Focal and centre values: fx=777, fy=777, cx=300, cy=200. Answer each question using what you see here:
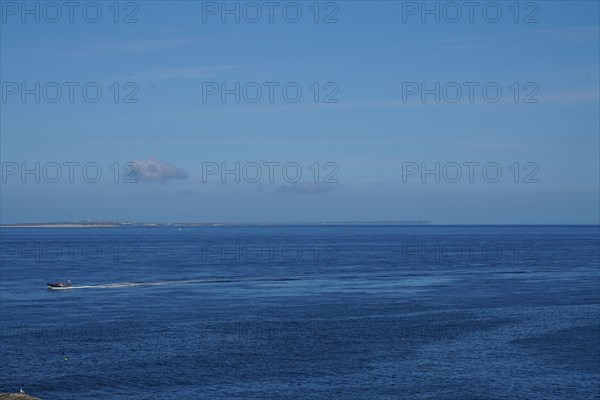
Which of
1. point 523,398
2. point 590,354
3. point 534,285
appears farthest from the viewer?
point 534,285

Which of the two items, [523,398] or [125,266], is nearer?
[523,398]

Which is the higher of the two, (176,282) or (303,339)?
(176,282)

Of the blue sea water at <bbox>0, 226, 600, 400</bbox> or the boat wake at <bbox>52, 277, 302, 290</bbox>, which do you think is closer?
the blue sea water at <bbox>0, 226, 600, 400</bbox>

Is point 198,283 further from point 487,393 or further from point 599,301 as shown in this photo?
point 487,393

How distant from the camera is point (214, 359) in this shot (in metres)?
60.2

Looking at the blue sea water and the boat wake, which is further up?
the boat wake

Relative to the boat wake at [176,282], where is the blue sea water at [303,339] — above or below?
below

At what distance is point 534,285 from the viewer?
117 m

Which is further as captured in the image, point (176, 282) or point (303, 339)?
point (176, 282)

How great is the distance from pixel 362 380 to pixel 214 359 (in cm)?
1261

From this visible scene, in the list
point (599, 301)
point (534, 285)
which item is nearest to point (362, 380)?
point (599, 301)

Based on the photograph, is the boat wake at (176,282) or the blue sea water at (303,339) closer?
the blue sea water at (303,339)

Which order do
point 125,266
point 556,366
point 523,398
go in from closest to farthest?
point 523,398
point 556,366
point 125,266

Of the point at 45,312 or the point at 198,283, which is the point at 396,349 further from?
the point at 198,283
